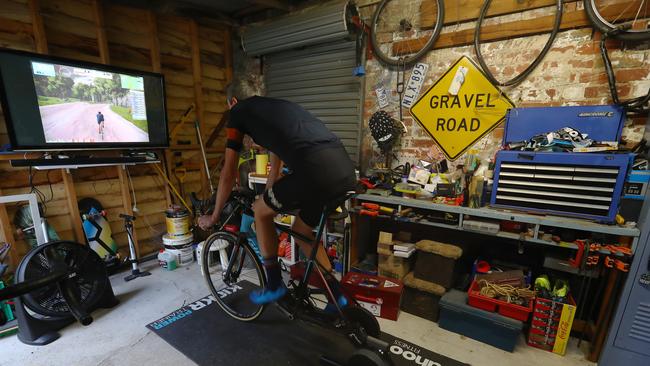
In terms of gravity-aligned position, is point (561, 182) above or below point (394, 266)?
above

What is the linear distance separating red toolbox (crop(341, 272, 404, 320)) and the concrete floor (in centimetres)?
8

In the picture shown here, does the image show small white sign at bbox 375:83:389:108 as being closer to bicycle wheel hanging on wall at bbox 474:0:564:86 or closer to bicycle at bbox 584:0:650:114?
bicycle wheel hanging on wall at bbox 474:0:564:86

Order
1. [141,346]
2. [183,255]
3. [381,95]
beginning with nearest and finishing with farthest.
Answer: [141,346] < [381,95] < [183,255]

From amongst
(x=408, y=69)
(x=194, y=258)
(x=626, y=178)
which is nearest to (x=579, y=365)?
(x=626, y=178)

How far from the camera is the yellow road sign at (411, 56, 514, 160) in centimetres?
220

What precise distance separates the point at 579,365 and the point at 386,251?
1.33 m

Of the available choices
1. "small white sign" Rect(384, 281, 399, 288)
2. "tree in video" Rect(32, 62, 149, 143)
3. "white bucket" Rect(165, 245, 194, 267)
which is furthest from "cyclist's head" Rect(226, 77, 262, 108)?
"small white sign" Rect(384, 281, 399, 288)

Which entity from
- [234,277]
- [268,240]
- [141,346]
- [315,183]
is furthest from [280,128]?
[141,346]

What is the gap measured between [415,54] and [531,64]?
854 millimetres

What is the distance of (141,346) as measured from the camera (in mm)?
1830

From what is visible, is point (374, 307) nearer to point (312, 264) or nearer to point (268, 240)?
point (312, 264)

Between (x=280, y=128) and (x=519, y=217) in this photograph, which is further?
(x=519, y=217)

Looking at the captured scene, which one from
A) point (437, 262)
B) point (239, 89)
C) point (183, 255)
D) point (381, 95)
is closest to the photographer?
point (437, 262)

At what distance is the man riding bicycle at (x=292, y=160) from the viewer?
1.43 meters
